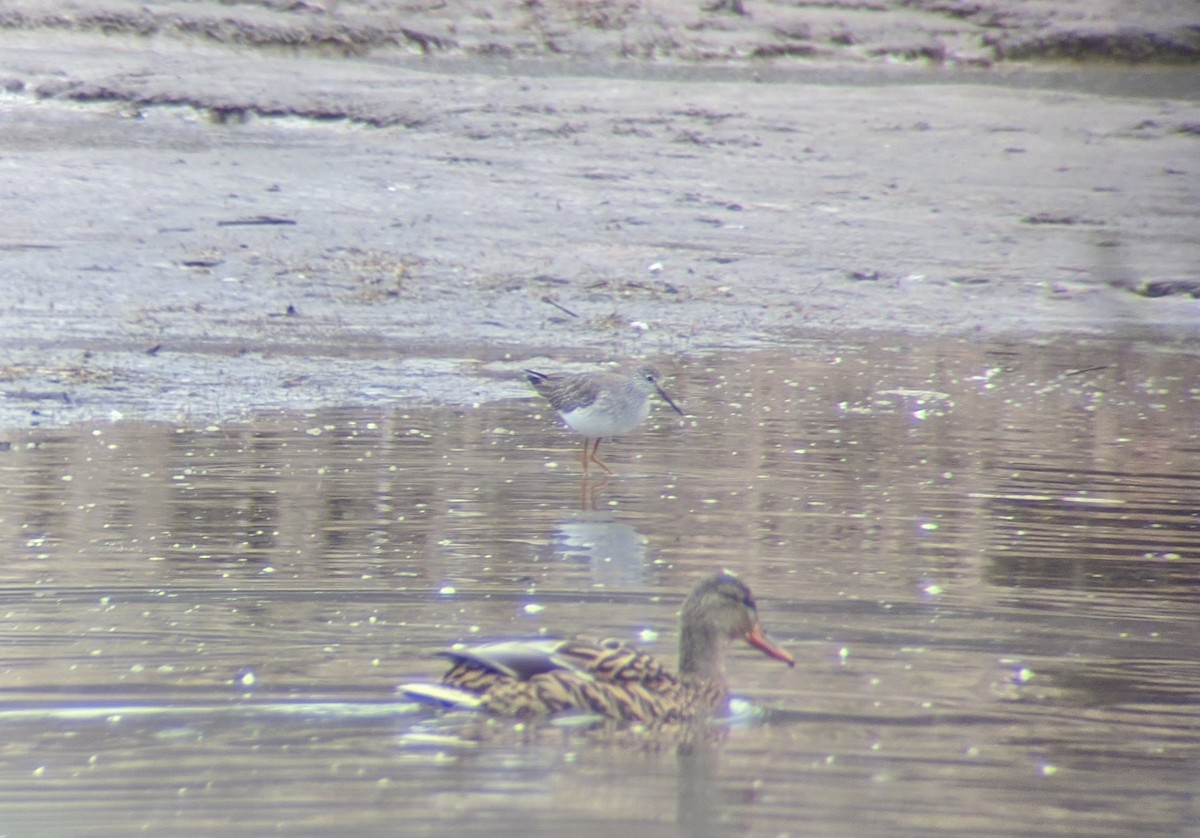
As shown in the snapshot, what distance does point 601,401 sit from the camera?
9812 millimetres

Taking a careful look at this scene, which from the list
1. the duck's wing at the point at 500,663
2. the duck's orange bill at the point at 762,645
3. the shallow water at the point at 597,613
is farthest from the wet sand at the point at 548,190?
the duck's orange bill at the point at 762,645

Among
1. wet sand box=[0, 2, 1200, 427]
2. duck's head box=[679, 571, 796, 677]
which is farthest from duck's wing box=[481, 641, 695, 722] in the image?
wet sand box=[0, 2, 1200, 427]

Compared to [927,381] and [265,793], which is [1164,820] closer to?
[265,793]

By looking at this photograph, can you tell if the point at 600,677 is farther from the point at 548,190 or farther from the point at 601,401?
the point at 548,190

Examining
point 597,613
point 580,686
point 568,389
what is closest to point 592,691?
point 580,686

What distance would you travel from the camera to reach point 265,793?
489cm

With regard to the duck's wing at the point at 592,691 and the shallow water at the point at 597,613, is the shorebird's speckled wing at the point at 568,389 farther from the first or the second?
the duck's wing at the point at 592,691

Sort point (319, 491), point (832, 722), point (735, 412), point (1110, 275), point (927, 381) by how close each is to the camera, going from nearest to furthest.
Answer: point (832, 722) → point (319, 491) → point (735, 412) → point (927, 381) → point (1110, 275)

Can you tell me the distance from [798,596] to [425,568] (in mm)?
1279

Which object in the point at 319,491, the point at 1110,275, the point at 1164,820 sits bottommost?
the point at 1164,820

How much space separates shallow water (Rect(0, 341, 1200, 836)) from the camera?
493 cm

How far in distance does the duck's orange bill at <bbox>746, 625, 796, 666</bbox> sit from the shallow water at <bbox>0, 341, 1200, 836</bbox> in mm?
111

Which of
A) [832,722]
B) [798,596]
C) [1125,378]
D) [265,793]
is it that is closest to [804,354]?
[1125,378]

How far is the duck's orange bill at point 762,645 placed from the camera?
5.87m
